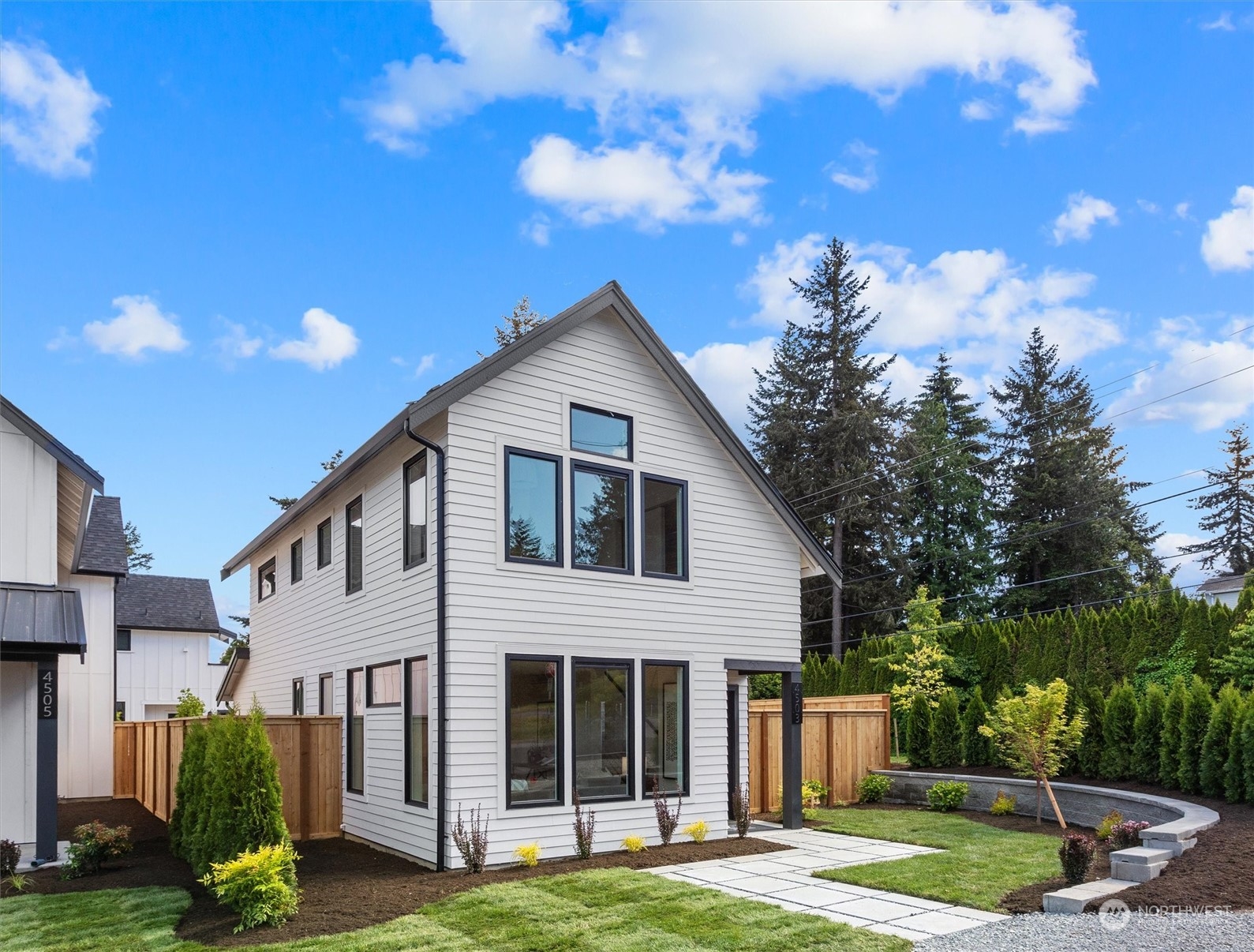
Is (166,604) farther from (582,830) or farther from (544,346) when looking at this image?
(582,830)

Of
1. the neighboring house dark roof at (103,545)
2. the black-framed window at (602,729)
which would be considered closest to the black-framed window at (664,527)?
the black-framed window at (602,729)

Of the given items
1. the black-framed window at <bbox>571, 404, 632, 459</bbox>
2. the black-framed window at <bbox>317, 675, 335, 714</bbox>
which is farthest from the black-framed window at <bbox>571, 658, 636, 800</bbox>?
the black-framed window at <bbox>317, 675, 335, 714</bbox>

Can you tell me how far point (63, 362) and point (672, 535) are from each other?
1088 centimetres

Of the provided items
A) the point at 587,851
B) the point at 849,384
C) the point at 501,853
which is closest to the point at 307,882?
the point at 501,853

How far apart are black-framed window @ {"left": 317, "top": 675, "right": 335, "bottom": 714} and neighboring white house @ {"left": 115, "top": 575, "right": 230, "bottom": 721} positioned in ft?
52.1

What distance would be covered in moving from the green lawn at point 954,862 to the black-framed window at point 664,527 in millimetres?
3964

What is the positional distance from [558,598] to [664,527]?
6.21 feet

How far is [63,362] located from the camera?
16.5 meters

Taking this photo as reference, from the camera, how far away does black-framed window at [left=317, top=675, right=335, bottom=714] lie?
14336 mm

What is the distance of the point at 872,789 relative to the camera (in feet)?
53.4

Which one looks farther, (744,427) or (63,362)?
(744,427)

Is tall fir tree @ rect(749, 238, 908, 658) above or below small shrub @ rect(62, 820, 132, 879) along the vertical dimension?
above

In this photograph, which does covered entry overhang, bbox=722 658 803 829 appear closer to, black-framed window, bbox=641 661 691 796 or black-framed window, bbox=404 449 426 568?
black-framed window, bbox=641 661 691 796

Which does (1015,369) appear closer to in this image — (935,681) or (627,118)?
(935,681)
